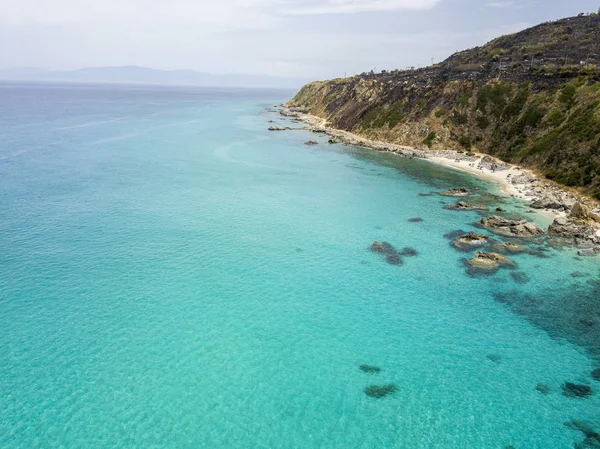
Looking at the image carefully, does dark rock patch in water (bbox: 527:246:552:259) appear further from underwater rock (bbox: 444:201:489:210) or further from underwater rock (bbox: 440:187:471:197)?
underwater rock (bbox: 440:187:471:197)

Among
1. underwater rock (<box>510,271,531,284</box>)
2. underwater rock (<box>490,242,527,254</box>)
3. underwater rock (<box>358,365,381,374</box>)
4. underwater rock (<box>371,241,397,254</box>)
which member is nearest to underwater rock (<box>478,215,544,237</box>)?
underwater rock (<box>490,242,527,254</box>)

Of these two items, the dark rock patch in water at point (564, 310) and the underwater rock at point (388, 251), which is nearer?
the dark rock patch in water at point (564, 310)

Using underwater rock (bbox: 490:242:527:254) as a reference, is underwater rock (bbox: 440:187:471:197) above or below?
above

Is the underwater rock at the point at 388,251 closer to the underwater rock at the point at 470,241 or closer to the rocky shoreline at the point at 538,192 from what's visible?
the underwater rock at the point at 470,241

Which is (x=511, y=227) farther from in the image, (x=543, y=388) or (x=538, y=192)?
(x=543, y=388)

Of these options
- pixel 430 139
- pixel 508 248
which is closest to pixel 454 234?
pixel 508 248

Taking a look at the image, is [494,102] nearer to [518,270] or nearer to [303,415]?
[518,270]

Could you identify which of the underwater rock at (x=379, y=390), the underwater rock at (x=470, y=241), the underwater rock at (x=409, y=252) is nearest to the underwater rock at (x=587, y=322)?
the underwater rock at (x=470, y=241)

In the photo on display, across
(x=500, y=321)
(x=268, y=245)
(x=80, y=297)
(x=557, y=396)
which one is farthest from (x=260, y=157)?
(x=557, y=396)
